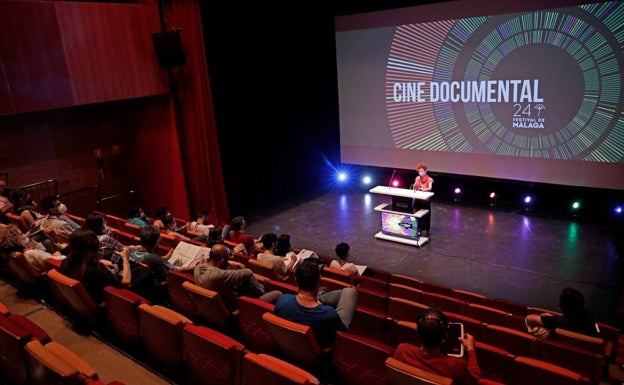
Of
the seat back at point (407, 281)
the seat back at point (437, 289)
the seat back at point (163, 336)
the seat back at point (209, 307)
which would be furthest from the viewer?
the seat back at point (407, 281)

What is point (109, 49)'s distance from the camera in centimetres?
689

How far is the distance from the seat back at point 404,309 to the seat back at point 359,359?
1.19 m

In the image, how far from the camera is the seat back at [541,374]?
2479 mm

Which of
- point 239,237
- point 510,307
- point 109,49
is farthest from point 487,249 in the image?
point 109,49

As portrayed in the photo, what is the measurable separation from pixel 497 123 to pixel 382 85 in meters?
2.26

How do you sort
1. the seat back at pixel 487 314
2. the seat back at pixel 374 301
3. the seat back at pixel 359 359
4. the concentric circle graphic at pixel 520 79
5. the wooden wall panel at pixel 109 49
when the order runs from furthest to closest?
1. the concentric circle graphic at pixel 520 79
2. the wooden wall panel at pixel 109 49
3. the seat back at pixel 374 301
4. the seat back at pixel 487 314
5. the seat back at pixel 359 359

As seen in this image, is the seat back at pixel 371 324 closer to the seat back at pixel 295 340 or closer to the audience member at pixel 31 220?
the seat back at pixel 295 340

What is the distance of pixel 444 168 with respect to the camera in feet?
28.7

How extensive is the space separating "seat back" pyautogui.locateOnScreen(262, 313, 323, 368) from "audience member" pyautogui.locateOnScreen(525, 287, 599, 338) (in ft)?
5.72

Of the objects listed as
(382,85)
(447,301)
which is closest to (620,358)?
(447,301)

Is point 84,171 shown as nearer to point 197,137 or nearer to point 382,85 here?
point 197,137

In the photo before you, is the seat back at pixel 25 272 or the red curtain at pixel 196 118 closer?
the seat back at pixel 25 272

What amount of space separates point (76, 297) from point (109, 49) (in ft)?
15.8

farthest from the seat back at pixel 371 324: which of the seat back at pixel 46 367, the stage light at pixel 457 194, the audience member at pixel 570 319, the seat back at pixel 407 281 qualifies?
the stage light at pixel 457 194
